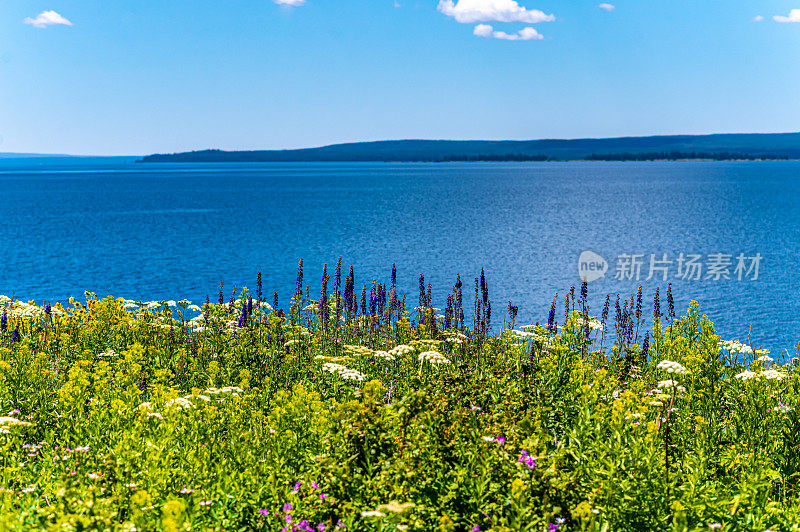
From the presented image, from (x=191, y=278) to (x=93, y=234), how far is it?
3027cm

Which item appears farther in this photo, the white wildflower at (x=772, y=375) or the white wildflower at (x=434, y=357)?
the white wildflower at (x=434, y=357)

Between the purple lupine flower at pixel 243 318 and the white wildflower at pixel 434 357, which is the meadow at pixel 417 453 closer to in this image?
the white wildflower at pixel 434 357

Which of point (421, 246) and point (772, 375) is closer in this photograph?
point (772, 375)

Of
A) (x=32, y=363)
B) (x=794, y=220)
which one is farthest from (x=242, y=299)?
(x=794, y=220)

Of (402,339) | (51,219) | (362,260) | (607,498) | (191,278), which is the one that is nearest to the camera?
(607,498)

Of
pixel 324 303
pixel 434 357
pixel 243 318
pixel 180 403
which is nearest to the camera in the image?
pixel 180 403

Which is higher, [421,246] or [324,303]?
[324,303]

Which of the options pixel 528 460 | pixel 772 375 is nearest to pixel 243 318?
pixel 528 460

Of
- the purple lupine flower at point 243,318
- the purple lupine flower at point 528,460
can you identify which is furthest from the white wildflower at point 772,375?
the purple lupine flower at point 243,318

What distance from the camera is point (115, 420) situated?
25.0 ft

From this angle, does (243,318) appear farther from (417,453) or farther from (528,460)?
(528,460)

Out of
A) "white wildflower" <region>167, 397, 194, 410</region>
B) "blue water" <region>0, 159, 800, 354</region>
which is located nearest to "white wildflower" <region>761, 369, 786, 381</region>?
"white wildflower" <region>167, 397, 194, 410</region>

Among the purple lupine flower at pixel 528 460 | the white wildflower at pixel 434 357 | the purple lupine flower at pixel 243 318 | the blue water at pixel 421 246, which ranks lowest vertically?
the blue water at pixel 421 246

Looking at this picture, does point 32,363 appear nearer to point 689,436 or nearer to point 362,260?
point 689,436
